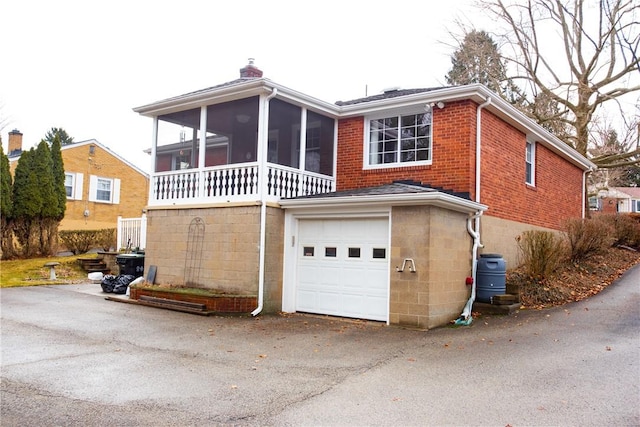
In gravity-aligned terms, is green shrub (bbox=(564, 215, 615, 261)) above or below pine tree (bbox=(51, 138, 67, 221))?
below

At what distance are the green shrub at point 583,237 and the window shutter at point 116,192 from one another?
23.1 metres

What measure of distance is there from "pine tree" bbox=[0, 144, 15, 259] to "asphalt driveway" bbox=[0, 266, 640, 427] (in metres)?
9.90

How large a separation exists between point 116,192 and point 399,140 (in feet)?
66.8

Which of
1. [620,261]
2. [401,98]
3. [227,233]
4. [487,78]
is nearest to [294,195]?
[227,233]

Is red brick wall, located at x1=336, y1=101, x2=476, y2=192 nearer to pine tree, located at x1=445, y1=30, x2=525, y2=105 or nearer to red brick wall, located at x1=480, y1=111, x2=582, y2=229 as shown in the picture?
red brick wall, located at x1=480, y1=111, x2=582, y2=229

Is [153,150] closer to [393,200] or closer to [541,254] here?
Result: [393,200]

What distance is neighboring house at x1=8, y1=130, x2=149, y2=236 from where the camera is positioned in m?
25.7

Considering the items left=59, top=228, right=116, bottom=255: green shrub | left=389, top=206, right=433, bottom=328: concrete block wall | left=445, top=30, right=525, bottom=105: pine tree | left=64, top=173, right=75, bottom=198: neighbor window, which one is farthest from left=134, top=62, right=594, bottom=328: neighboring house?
left=64, top=173, right=75, bottom=198: neighbor window

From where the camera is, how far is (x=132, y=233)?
18.8 meters

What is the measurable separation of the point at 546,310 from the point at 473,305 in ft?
4.93

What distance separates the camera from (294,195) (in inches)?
469

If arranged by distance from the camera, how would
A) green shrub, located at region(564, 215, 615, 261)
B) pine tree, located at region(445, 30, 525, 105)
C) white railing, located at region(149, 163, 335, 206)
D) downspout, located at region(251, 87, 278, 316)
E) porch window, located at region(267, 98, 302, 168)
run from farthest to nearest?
pine tree, located at region(445, 30, 525, 105), porch window, located at region(267, 98, 302, 168), green shrub, located at region(564, 215, 615, 261), white railing, located at region(149, 163, 335, 206), downspout, located at region(251, 87, 278, 316)

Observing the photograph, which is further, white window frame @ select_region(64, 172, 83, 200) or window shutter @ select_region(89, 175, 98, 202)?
window shutter @ select_region(89, 175, 98, 202)

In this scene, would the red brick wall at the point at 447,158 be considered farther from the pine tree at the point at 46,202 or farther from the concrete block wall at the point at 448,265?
the pine tree at the point at 46,202
